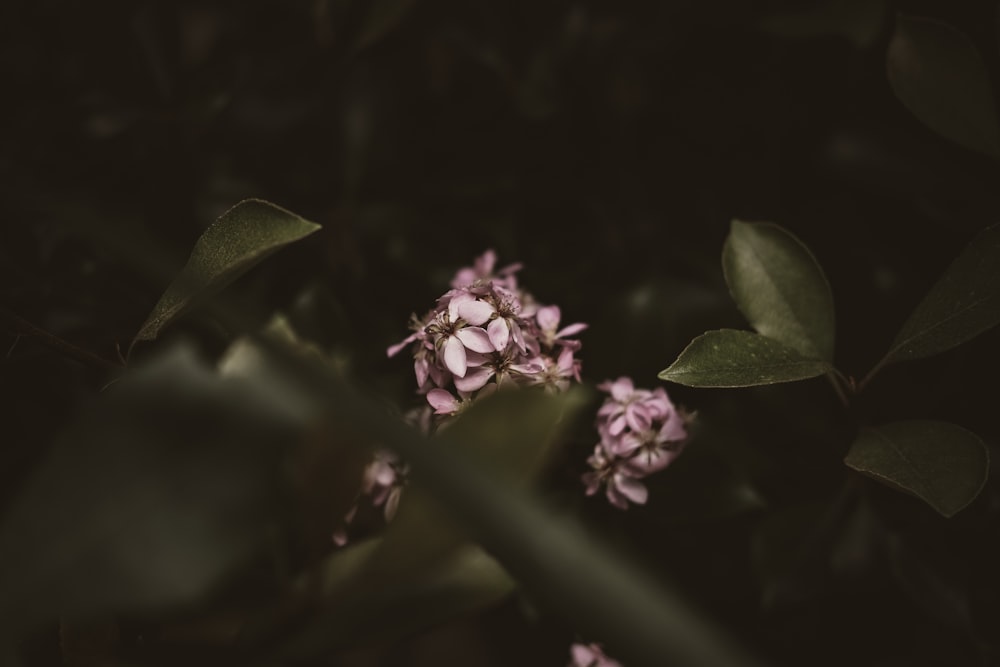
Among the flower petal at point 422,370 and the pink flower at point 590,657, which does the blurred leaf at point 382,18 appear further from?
the pink flower at point 590,657

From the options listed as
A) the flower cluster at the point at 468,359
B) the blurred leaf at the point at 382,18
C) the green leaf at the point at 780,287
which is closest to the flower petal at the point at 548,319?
the flower cluster at the point at 468,359

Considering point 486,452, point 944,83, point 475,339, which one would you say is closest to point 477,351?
point 475,339

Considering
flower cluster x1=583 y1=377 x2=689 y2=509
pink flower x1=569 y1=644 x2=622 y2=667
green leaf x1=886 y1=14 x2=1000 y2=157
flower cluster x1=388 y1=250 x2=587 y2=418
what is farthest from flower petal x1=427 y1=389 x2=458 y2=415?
green leaf x1=886 y1=14 x2=1000 y2=157

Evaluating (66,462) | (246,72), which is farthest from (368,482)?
(246,72)

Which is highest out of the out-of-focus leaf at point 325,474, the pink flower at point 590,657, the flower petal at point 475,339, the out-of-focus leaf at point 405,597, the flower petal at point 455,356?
the out-of-focus leaf at point 325,474

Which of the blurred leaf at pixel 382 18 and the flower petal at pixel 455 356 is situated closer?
the flower petal at pixel 455 356

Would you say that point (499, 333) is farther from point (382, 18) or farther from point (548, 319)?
point (382, 18)

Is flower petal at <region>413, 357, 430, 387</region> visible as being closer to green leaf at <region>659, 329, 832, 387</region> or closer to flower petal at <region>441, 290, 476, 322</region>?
flower petal at <region>441, 290, 476, 322</region>
